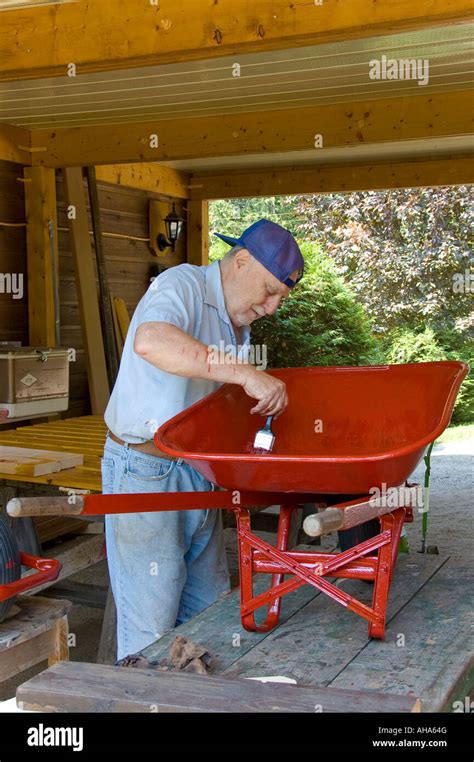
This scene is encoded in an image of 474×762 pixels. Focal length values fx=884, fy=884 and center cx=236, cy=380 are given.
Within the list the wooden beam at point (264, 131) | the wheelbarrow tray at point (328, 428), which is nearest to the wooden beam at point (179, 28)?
the wheelbarrow tray at point (328, 428)

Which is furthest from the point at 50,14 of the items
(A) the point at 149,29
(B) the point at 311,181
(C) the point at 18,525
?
(B) the point at 311,181

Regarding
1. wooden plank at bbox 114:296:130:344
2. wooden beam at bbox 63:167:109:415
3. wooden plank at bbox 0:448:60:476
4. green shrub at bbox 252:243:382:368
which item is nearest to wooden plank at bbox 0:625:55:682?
wooden plank at bbox 0:448:60:476

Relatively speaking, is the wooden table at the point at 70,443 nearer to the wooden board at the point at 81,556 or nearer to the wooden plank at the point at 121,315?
the wooden board at the point at 81,556

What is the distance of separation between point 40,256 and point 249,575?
4566mm

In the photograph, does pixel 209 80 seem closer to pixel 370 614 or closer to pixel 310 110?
pixel 310 110

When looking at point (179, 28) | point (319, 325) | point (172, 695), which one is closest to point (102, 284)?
point (179, 28)

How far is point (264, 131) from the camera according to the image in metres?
5.69

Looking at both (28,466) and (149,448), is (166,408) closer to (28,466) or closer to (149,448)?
(149,448)

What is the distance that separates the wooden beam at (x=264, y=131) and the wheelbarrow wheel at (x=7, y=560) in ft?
11.6

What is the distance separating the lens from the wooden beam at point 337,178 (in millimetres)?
7670

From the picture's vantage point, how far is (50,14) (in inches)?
146

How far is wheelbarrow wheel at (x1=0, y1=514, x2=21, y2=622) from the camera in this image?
272cm

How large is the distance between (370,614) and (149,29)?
243cm

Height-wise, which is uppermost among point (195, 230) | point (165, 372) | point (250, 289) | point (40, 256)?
point (195, 230)
